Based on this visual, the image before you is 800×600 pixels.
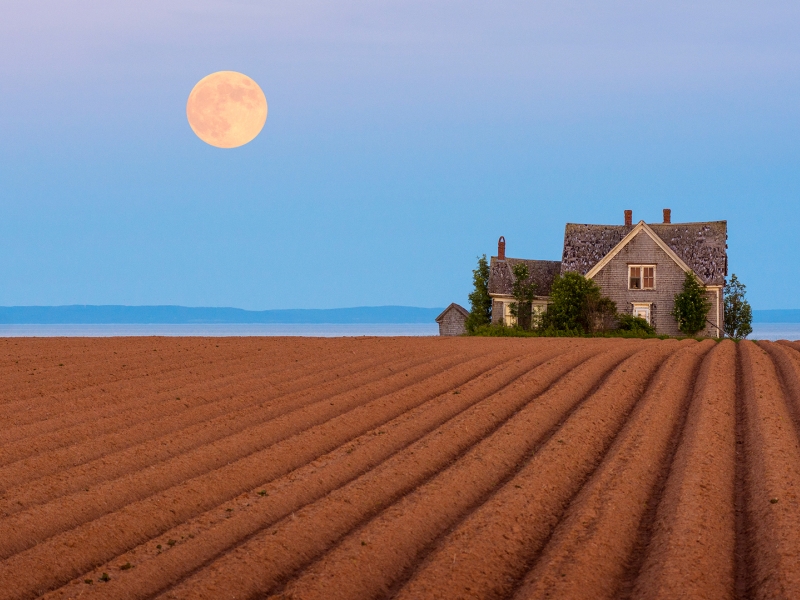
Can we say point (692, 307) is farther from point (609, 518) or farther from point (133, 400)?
point (609, 518)

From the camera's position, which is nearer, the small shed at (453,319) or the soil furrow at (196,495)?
the soil furrow at (196,495)

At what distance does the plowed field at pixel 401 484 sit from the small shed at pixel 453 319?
102ft

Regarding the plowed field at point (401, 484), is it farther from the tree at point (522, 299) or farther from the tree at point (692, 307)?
the tree at point (522, 299)

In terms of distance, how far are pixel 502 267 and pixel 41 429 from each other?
3350cm

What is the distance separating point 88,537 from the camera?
29.7ft

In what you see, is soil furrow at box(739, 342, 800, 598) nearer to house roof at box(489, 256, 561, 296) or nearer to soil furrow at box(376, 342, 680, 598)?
soil furrow at box(376, 342, 680, 598)

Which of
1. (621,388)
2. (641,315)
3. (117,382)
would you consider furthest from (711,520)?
(641,315)

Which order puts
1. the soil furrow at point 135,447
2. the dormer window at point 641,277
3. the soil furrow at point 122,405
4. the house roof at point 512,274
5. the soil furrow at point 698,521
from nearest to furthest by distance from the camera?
1. the soil furrow at point 698,521
2. the soil furrow at point 135,447
3. the soil furrow at point 122,405
4. the dormer window at point 641,277
5. the house roof at point 512,274

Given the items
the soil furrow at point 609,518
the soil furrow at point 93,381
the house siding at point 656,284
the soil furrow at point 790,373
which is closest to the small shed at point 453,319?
the house siding at point 656,284

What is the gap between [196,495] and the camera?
10602 mm

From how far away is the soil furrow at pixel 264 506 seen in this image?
804cm

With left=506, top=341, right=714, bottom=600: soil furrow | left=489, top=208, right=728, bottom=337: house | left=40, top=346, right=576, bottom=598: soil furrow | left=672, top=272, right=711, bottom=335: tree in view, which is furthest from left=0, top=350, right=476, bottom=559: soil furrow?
left=489, top=208, right=728, bottom=337: house

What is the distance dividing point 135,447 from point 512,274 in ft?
111

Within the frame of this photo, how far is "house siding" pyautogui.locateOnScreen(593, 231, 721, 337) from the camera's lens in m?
40.8
